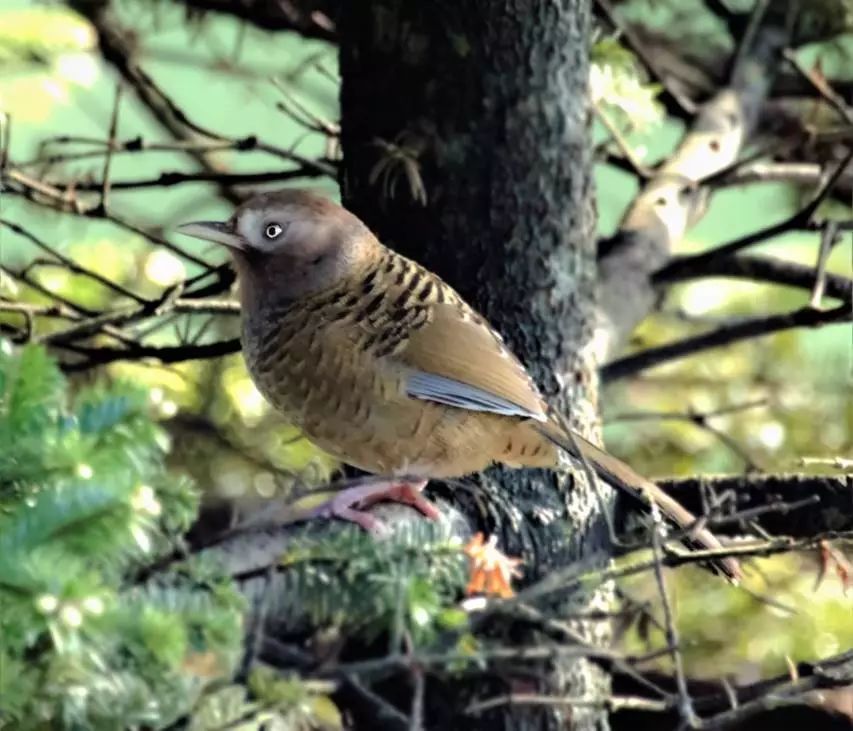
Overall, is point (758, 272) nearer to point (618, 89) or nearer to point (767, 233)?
point (767, 233)

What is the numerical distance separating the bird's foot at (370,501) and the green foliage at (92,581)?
0.47 metres

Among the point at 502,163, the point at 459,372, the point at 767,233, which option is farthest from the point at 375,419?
the point at 767,233

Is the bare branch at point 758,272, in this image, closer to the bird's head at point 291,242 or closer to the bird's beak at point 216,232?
the bird's head at point 291,242

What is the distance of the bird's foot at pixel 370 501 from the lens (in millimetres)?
1494

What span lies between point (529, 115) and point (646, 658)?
1.01 meters

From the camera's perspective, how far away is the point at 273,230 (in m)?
1.81

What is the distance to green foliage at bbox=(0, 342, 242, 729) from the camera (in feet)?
2.85

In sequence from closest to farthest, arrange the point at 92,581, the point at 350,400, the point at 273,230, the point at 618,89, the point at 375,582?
the point at 92,581, the point at 375,582, the point at 350,400, the point at 273,230, the point at 618,89

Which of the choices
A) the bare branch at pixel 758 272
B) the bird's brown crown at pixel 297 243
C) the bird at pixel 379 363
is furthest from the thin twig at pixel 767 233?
the bird's brown crown at pixel 297 243

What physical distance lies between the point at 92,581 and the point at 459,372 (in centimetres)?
87

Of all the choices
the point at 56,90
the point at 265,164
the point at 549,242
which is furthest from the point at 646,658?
the point at 265,164

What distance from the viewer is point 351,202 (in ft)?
6.59

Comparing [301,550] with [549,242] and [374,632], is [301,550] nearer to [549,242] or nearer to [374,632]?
[374,632]

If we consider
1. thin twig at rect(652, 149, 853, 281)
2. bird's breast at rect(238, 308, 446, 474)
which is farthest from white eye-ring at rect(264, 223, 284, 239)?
thin twig at rect(652, 149, 853, 281)
